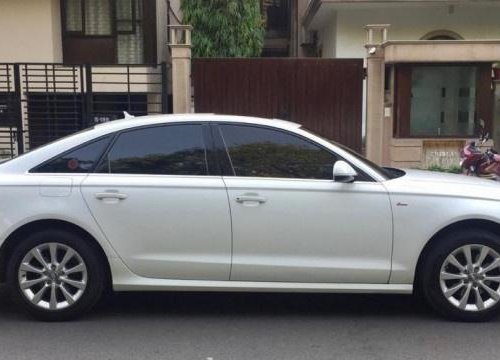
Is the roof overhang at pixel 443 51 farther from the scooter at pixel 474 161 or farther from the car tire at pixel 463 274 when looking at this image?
the car tire at pixel 463 274

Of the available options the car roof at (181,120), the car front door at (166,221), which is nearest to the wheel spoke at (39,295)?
the car front door at (166,221)

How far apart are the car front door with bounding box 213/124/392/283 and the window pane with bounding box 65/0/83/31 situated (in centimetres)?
1137

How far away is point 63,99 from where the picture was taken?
12742 millimetres

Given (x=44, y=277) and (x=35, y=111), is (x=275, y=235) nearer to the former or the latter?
(x=44, y=277)

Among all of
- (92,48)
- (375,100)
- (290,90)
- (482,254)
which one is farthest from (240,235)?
(92,48)

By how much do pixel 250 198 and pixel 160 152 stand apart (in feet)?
2.71

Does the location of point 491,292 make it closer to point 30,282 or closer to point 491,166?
point 30,282

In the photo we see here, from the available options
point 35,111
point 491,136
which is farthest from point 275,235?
point 35,111

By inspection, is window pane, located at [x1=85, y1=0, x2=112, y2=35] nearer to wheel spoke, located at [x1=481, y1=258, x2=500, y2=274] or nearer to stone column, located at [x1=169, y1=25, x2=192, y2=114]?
stone column, located at [x1=169, y1=25, x2=192, y2=114]

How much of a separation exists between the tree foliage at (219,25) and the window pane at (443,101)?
164 inches

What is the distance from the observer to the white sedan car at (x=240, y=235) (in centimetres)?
488

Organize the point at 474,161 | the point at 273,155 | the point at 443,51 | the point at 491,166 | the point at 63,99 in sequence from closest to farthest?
the point at 273,155, the point at 491,166, the point at 474,161, the point at 443,51, the point at 63,99

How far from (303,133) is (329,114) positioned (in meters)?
6.85

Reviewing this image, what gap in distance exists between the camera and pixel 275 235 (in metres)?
4.89
